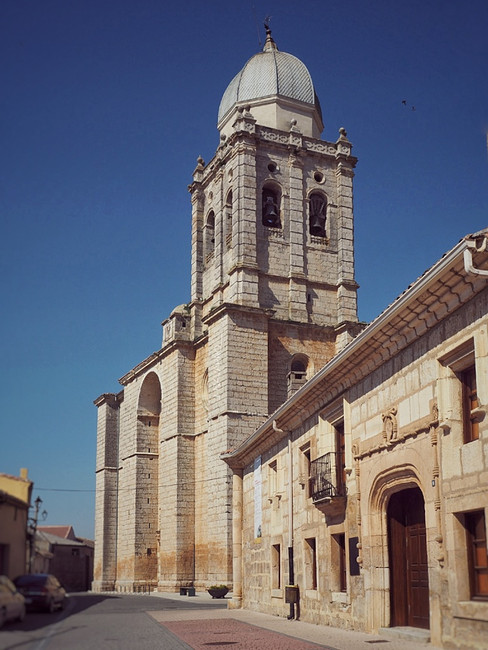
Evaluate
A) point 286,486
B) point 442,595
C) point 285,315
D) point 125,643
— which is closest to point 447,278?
point 442,595

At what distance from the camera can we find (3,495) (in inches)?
105

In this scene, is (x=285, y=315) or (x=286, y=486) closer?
(x=286, y=486)

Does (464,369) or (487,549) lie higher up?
(464,369)

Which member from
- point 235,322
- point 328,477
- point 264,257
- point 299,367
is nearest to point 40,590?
point 328,477

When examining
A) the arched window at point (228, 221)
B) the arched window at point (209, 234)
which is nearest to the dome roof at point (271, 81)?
the arched window at point (209, 234)

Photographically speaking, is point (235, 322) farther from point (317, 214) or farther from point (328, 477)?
point (328, 477)

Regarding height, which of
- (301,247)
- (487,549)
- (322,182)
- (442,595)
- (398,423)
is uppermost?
(322,182)

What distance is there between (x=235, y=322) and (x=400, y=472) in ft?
90.0

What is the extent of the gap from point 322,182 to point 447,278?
37308mm

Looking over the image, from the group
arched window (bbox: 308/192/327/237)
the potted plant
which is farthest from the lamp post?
arched window (bbox: 308/192/327/237)

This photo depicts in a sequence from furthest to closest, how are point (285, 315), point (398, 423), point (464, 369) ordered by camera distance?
point (285, 315) < point (398, 423) < point (464, 369)

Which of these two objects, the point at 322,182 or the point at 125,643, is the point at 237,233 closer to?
the point at 322,182

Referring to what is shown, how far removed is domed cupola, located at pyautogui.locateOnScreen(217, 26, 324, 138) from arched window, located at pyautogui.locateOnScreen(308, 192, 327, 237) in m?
4.80

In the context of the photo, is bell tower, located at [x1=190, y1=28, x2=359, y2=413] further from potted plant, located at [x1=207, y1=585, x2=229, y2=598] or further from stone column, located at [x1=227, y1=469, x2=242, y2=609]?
stone column, located at [x1=227, y1=469, x2=242, y2=609]
